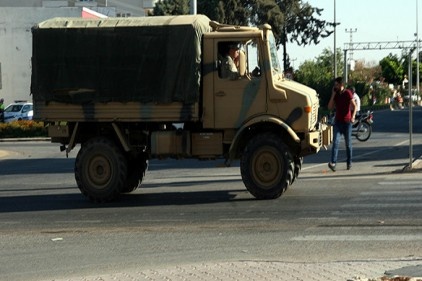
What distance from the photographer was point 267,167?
650 inches

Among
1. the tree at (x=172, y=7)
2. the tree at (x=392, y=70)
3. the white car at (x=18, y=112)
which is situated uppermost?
the tree at (x=172, y=7)

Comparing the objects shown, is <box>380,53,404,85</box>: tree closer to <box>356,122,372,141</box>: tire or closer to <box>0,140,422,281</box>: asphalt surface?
<box>356,122,372,141</box>: tire

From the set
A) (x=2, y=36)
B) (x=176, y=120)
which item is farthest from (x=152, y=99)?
(x=2, y=36)

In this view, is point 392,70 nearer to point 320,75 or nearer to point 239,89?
point 320,75

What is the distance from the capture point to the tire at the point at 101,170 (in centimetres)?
1706

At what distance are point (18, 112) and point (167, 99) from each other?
43.7m

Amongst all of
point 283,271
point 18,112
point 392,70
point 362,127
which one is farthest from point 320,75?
point 283,271

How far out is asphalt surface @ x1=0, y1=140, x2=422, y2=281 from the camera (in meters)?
9.39

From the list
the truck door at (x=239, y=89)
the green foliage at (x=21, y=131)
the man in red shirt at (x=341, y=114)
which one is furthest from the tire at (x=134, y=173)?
the green foliage at (x=21, y=131)

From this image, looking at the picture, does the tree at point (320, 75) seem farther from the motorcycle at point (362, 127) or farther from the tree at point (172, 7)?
the motorcycle at point (362, 127)

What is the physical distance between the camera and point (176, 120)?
16656 millimetres

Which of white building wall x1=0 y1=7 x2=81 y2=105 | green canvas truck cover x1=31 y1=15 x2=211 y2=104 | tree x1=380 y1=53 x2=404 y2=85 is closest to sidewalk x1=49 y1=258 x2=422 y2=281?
green canvas truck cover x1=31 y1=15 x2=211 y2=104

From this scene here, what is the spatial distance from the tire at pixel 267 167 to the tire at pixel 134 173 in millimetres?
2407

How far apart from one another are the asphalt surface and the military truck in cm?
613
